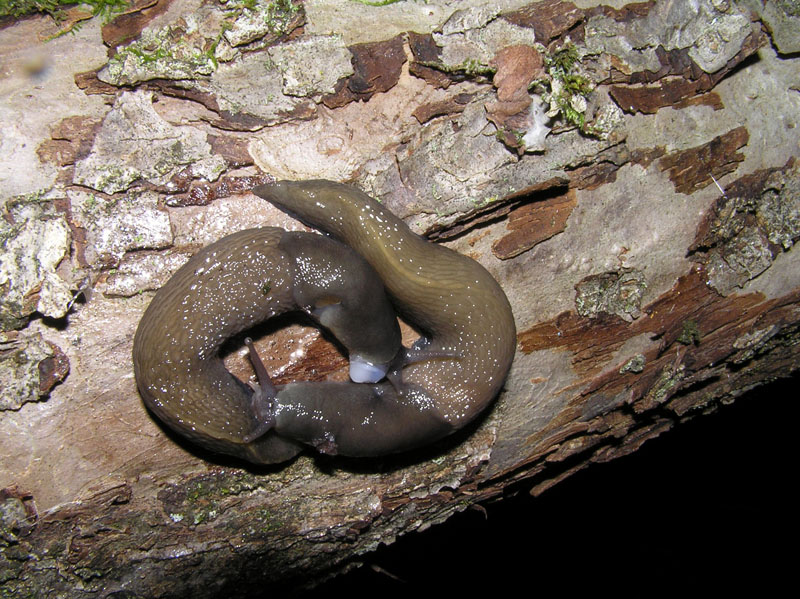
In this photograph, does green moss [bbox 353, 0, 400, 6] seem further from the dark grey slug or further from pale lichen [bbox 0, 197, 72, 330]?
pale lichen [bbox 0, 197, 72, 330]

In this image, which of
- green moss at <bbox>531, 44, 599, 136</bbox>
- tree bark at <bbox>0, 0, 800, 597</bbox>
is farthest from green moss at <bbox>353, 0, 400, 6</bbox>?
green moss at <bbox>531, 44, 599, 136</bbox>

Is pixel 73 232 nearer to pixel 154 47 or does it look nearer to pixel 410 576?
pixel 154 47

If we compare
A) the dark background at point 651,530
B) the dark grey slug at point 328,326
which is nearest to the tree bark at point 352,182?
the dark grey slug at point 328,326

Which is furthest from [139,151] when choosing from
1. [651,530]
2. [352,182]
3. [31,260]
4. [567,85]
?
[651,530]

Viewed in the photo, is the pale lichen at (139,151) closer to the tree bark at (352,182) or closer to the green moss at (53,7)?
the tree bark at (352,182)

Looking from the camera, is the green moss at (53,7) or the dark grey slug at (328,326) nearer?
the green moss at (53,7)

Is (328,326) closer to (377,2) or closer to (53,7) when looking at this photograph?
(377,2)

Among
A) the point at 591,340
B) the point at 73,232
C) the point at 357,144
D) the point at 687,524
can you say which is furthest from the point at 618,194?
the point at 687,524

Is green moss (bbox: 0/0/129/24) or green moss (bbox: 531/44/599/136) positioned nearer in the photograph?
green moss (bbox: 0/0/129/24)
